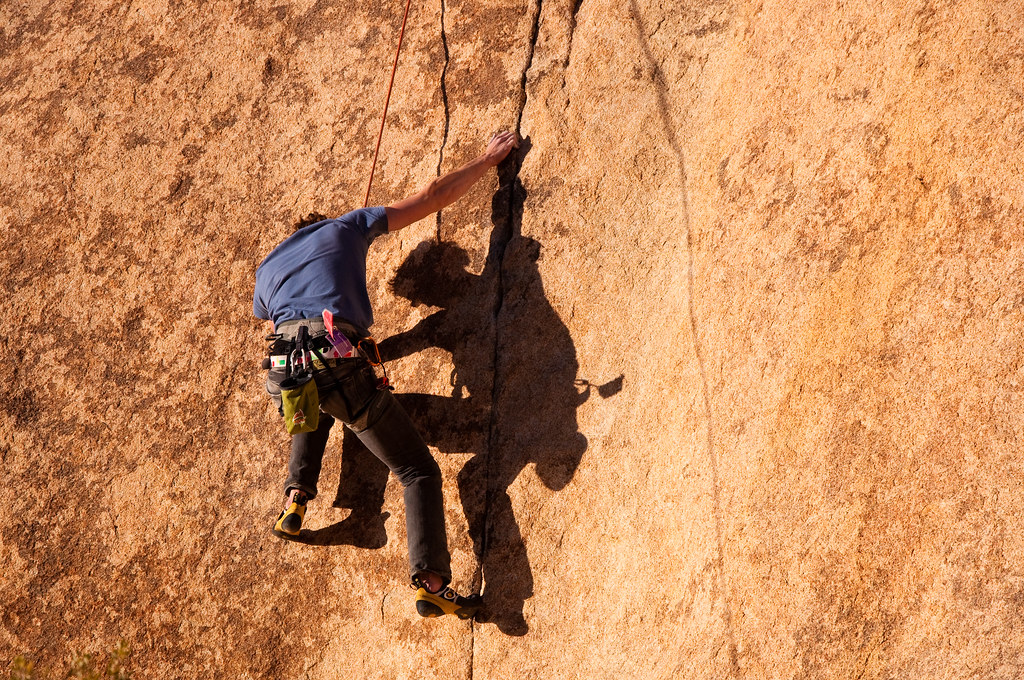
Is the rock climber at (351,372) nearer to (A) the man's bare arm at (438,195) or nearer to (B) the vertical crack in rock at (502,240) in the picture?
(A) the man's bare arm at (438,195)

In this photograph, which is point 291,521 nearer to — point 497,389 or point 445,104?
point 497,389

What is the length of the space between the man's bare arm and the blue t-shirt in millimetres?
84

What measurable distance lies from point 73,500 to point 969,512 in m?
4.56

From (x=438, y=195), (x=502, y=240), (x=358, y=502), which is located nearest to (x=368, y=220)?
(x=438, y=195)

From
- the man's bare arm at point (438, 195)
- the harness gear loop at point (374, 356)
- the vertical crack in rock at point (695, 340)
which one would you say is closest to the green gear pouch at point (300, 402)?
the harness gear loop at point (374, 356)

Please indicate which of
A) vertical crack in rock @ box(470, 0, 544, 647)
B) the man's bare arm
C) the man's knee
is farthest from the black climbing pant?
the man's bare arm

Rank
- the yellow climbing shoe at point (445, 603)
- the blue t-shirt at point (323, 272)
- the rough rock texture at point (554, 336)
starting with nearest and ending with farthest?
the rough rock texture at point (554, 336) → the yellow climbing shoe at point (445, 603) → the blue t-shirt at point (323, 272)

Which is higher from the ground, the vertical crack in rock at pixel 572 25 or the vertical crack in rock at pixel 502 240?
the vertical crack in rock at pixel 572 25

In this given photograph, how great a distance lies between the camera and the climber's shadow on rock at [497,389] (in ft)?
13.3

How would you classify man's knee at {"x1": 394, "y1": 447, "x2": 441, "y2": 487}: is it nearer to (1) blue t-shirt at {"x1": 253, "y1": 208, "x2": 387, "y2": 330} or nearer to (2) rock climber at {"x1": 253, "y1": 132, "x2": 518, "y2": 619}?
(2) rock climber at {"x1": 253, "y1": 132, "x2": 518, "y2": 619}

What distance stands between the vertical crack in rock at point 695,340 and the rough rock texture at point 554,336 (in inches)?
0.6

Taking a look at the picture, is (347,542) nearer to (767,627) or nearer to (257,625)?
(257,625)

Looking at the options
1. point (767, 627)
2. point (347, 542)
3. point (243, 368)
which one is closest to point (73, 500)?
point (243, 368)

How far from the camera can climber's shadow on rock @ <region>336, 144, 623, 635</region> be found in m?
4.05
